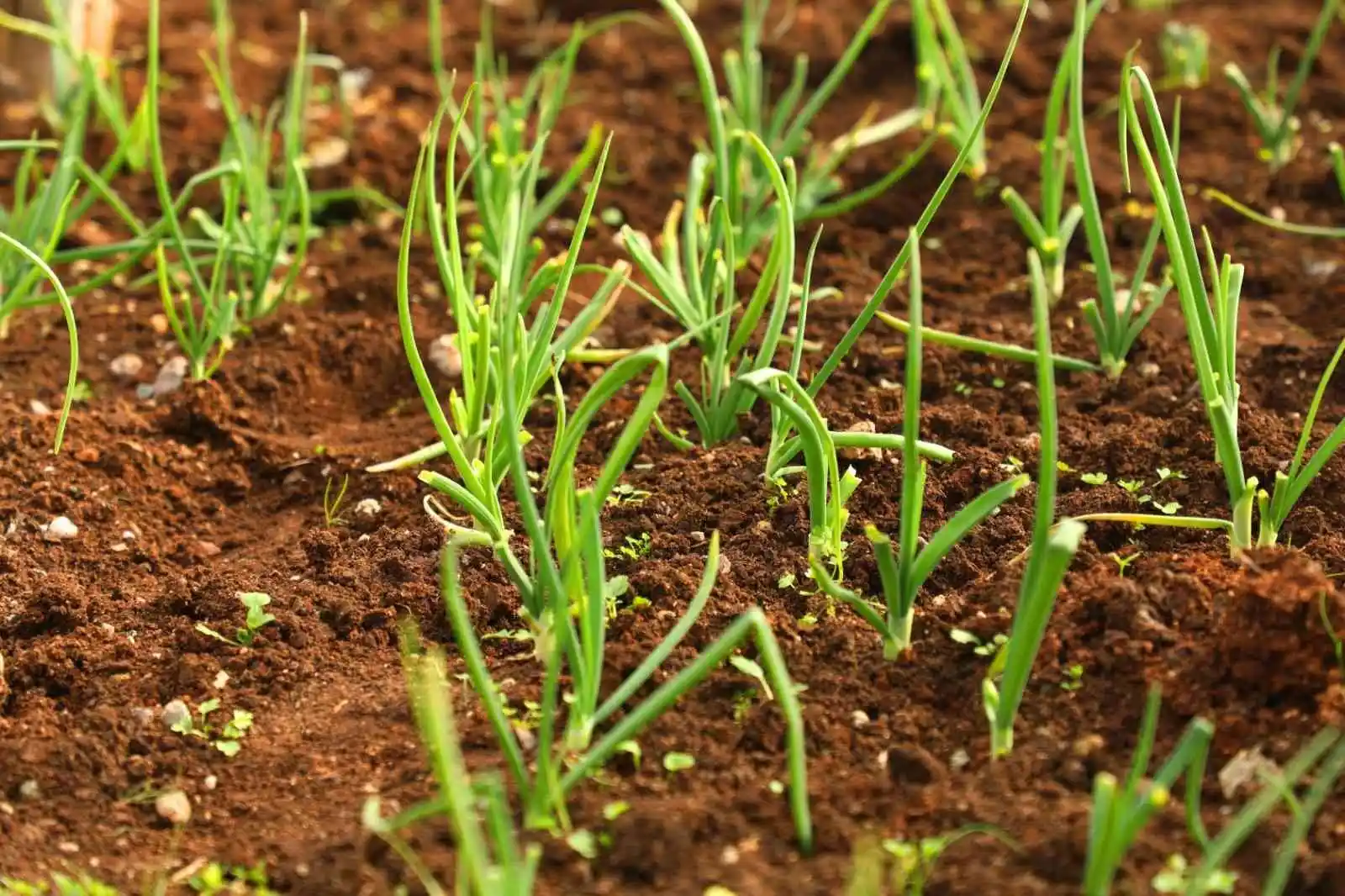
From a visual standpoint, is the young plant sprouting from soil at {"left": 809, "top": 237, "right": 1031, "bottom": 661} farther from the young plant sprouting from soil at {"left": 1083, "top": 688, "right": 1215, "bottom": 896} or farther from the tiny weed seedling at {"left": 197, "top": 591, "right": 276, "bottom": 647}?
the tiny weed seedling at {"left": 197, "top": 591, "right": 276, "bottom": 647}

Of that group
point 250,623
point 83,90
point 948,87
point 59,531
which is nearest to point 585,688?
point 250,623

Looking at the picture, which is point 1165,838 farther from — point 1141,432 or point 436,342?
point 436,342

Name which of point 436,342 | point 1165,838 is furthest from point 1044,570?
point 436,342

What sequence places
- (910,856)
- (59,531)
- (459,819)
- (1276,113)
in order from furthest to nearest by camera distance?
1. (1276,113)
2. (59,531)
3. (910,856)
4. (459,819)

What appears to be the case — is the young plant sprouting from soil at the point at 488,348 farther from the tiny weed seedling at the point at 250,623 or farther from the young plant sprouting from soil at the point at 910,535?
the young plant sprouting from soil at the point at 910,535

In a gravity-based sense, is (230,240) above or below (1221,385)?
below

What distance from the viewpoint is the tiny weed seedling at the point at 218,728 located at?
1.90m

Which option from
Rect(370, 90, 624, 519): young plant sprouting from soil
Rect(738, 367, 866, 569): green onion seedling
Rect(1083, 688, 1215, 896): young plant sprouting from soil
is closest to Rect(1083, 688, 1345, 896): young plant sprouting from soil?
Rect(1083, 688, 1215, 896): young plant sprouting from soil

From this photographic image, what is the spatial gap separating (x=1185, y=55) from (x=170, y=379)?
84.7 inches

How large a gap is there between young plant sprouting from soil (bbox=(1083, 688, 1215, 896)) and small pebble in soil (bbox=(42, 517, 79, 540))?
4.89 ft

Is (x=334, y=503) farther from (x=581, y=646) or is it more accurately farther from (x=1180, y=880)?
(x=1180, y=880)

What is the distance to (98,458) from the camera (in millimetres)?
2492

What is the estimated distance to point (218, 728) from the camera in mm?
1944

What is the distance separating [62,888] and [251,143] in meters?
1.72
